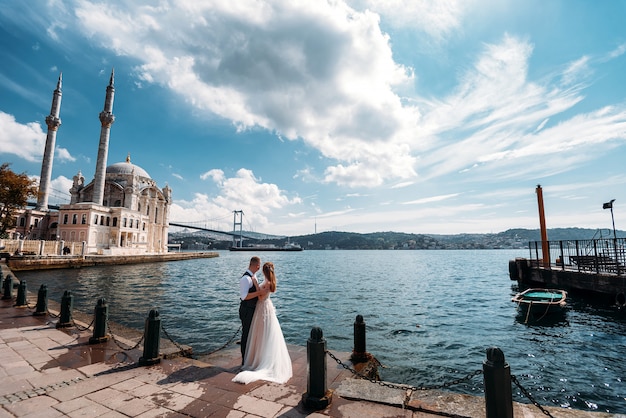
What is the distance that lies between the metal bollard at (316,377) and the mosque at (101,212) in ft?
164

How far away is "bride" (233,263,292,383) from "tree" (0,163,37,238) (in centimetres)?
4953

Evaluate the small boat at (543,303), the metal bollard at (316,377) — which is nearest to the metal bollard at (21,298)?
the metal bollard at (316,377)

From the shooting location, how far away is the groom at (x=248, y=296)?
5418 millimetres

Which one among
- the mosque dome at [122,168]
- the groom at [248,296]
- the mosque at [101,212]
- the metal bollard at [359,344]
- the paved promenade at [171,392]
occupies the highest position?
the mosque dome at [122,168]

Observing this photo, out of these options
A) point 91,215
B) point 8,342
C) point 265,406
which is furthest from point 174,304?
point 91,215

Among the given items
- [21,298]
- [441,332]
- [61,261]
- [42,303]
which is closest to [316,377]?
[441,332]

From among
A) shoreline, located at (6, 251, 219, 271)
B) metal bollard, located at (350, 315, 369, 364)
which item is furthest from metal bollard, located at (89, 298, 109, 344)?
shoreline, located at (6, 251, 219, 271)

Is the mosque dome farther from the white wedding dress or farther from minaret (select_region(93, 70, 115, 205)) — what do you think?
the white wedding dress

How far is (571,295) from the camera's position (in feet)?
65.9

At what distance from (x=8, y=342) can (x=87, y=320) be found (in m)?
3.22

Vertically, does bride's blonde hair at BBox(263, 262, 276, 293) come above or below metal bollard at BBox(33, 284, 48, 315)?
above

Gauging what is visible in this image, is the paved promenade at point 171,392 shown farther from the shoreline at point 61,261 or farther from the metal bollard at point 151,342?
the shoreline at point 61,261

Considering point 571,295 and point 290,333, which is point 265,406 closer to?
point 290,333

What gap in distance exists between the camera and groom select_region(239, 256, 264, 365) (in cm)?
542
